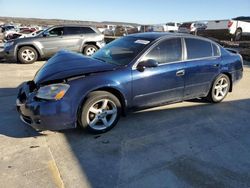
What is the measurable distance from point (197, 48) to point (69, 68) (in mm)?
2582

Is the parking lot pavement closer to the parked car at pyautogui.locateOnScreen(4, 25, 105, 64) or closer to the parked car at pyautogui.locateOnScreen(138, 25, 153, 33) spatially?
the parked car at pyautogui.locateOnScreen(4, 25, 105, 64)

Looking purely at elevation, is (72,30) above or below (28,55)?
above

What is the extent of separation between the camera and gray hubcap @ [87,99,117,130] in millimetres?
4375

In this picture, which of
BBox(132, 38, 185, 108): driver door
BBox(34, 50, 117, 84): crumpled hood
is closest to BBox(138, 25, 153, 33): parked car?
BBox(132, 38, 185, 108): driver door

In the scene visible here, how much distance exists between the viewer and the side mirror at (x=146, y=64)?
4.61 meters

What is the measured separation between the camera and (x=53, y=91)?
13.3 ft

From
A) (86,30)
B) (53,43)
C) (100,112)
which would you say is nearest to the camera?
(100,112)

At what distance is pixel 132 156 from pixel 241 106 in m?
3.26

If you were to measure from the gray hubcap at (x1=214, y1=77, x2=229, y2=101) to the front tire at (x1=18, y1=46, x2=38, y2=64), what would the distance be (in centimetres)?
810

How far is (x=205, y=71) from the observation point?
561 cm

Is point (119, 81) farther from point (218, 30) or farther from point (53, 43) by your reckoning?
point (218, 30)

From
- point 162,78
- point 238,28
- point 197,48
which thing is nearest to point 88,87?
point 162,78

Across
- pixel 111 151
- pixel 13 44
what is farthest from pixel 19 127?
→ pixel 13 44

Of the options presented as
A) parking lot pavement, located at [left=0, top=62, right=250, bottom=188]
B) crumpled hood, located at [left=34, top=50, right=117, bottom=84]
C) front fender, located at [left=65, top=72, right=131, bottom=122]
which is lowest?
parking lot pavement, located at [left=0, top=62, right=250, bottom=188]
